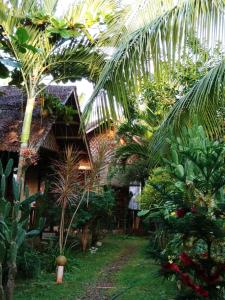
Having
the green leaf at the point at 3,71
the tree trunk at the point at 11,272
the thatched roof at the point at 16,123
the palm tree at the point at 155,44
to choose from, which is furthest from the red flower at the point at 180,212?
the thatched roof at the point at 16,123

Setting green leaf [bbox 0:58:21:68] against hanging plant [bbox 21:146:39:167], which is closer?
green leaf [bbox 0:58:21:68]

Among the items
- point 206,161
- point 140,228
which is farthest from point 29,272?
point 140,228

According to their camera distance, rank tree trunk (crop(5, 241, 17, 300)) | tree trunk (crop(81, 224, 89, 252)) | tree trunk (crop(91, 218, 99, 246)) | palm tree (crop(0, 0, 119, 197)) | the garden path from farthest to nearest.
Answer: tree trunk (crop(91, 218, 99, 246)) → tree trunk (crop(81, 224, 89, 252)) → palm tree (crop(0, 0, 119, 197)) → the garden path → tree trunk (crop(5, 241, 17, 300))

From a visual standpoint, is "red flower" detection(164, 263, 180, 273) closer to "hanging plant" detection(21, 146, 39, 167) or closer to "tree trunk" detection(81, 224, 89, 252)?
"hanging plant" detection(21, 146, 39, 167)

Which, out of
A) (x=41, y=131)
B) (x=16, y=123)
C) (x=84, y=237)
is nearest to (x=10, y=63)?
(x=41, y=131)

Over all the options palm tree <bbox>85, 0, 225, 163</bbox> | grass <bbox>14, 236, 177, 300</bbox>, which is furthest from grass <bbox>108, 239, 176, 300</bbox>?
palm tree <bbox>85, 0, 225, 163</bbox>

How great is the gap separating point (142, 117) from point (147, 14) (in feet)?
35.6

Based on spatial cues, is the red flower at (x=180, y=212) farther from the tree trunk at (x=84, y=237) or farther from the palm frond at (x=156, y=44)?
the tree trunk at (x=84, y=237)

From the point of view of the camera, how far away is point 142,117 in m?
15.7

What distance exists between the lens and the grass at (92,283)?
275 inches

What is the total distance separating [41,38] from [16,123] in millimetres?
2503

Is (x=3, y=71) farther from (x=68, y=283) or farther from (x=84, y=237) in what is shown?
(x=84, y=237)

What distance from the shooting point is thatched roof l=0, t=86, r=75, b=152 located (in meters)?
9.45

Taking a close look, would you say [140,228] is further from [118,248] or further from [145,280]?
[145,280]
